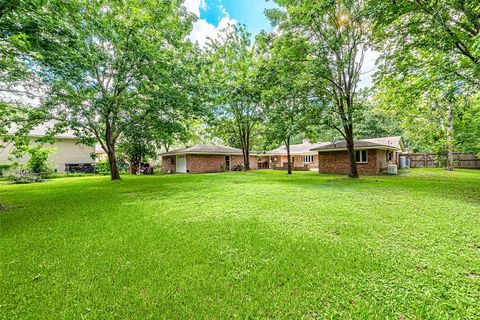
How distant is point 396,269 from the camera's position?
290 cm

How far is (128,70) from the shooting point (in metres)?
12.0

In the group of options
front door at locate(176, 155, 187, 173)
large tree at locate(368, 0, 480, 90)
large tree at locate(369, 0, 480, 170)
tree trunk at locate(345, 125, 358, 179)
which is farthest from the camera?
front door at locate(176, 155, 187, 173)

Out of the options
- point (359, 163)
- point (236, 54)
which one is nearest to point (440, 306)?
point (359, 163)

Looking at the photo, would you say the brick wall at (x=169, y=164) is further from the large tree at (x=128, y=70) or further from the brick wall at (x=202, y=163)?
the large tree at (x=128, y=70)

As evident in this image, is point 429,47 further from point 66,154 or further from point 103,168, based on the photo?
point 66,154

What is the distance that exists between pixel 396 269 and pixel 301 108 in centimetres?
1061

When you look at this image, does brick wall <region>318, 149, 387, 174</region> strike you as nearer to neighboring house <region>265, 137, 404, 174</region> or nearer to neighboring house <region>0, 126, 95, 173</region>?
neighboring house <region>265, 137, 404, 174</region>

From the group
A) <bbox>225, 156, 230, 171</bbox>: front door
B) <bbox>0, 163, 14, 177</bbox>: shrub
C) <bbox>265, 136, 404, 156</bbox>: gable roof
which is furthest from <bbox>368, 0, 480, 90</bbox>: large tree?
<bbox>0, 163, 14, 177</bbox>: shrub

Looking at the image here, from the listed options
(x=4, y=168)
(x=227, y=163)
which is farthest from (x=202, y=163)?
(x=4, y=168)

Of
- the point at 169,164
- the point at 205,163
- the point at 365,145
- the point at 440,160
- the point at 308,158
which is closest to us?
the point at 365,145

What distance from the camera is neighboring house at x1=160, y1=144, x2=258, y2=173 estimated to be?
23344mm

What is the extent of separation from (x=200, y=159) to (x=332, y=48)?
17.0 meters

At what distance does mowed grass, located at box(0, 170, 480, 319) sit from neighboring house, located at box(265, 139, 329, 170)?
22403 mm

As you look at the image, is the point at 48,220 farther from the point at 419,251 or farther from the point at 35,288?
the point at 419,251
